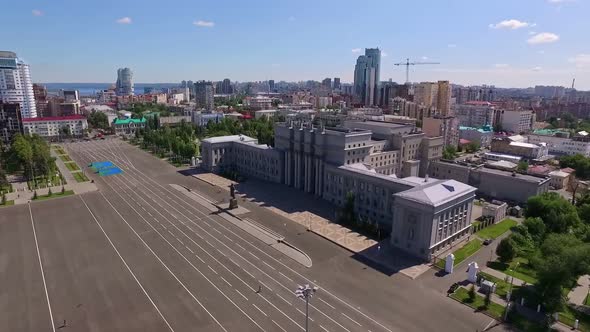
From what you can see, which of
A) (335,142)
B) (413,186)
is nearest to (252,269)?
(413,186)

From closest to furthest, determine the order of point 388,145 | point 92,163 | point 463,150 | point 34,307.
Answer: point 34,307 → point 388,145 → point 92,163 → point 463,150

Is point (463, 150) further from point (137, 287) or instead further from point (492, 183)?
point (137, 287)

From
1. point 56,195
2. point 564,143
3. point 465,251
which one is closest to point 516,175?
point 465,251

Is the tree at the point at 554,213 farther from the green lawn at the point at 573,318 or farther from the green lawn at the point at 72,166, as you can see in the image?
the green lawn at the point at 72,166

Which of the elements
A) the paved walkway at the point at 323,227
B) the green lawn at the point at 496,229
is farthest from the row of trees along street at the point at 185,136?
the green lawn at the point at 496,229

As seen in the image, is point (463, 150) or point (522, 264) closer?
point (522, 264)

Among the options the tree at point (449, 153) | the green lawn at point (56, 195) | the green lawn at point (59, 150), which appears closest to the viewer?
the green lawn at point (56, 195)

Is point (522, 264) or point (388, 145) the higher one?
point (388, 145)
